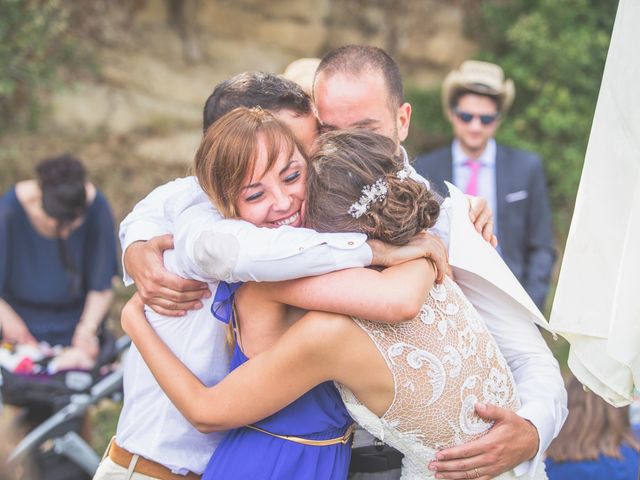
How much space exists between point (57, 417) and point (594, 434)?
2.77m

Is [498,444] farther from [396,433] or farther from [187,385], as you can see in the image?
[187,385]

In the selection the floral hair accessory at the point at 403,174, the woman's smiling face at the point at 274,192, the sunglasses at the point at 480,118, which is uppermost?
the sunglasses at the point at 480,118

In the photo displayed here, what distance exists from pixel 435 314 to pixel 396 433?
32 cm

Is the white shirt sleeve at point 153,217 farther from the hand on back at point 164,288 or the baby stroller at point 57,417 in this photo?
the baby stroller at point 57,417

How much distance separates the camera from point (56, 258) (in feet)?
17.2

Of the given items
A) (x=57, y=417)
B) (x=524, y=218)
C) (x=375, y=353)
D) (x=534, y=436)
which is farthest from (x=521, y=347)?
(x=524, y=218)

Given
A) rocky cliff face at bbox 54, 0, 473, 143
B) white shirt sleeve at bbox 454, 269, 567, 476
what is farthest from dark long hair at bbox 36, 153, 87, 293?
rocky cliff face at bbox 54, 0, 473, 143

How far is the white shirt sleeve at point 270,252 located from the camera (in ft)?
7.05

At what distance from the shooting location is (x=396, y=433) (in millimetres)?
2285

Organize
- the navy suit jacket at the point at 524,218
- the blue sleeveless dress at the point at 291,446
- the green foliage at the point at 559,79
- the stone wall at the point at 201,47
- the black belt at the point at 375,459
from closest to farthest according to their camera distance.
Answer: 1. the blue sleeveless dress at the point at 291,446
2. the black belt at the point at 375,459
3. the navy suit jacket at the point at 524,218
4. the stone wall at the point at 201,47
5. the green foliage at the point at 559,79

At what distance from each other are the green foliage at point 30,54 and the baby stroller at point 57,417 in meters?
3.67

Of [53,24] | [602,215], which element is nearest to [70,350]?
[602,215]

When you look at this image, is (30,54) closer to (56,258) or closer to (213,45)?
(213,45)

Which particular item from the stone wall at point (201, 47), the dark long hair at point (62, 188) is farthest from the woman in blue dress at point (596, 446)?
the stone wall at point (201, 47)
